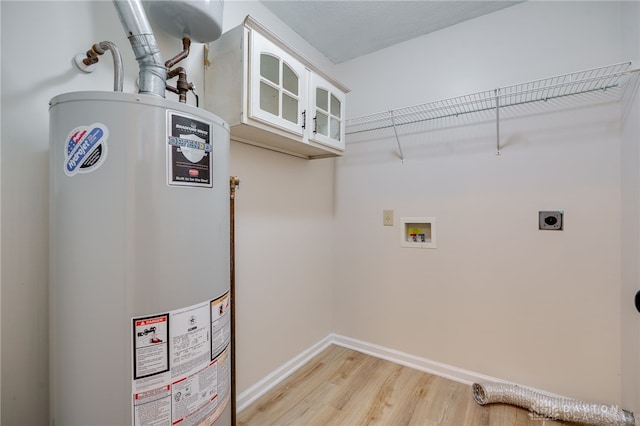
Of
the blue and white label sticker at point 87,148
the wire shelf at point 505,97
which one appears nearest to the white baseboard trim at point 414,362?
the wire shelf at point 505,97

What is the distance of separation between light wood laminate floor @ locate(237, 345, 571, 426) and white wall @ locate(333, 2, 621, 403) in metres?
0.24

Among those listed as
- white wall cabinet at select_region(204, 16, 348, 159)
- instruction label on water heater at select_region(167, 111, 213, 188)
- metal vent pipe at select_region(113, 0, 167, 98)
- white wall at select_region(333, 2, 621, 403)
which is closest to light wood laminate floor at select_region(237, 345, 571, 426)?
white wall at select_region(333, 2, 621, 403)

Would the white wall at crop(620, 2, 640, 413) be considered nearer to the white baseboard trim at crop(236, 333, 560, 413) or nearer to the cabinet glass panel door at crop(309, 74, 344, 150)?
the white baseboard trim at crop(236, 333, 560, 413)

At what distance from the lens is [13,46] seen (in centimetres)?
90

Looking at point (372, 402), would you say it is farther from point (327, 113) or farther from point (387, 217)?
point (327, 113)

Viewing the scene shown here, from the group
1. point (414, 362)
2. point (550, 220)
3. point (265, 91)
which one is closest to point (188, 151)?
point (265, 91)

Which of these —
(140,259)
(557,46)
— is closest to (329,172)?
(557,46)

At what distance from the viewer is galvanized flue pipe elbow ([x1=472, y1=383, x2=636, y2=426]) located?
1430 millimetres

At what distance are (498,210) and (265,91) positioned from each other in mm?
1613

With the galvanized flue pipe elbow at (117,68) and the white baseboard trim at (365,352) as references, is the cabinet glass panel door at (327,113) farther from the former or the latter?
the white baseboard trim at (365,352)

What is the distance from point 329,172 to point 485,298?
4.94 ft

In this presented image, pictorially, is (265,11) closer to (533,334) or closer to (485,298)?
(485,298)

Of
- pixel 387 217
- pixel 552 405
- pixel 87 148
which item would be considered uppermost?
pixel 87 148

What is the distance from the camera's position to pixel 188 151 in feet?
2.78
